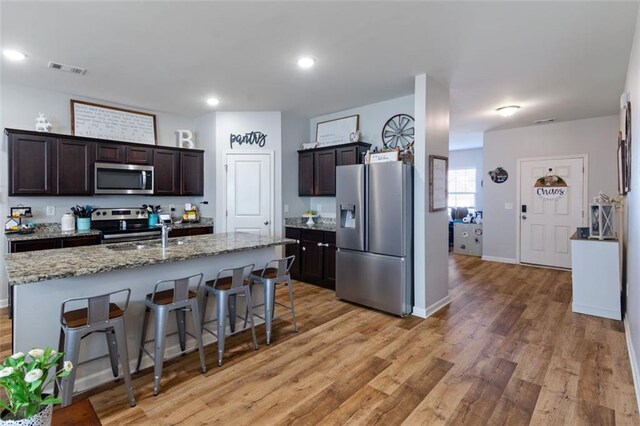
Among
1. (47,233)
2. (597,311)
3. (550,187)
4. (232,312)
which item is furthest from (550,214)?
(47,233)

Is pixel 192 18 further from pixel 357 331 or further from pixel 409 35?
pixel 357 331

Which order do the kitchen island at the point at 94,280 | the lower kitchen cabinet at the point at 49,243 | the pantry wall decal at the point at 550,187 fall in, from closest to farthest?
the kitchen island at the point at 94,280 < the lower kitchen cabinet at the point at 49,243 < the pantry wall decal at the point at 550,187

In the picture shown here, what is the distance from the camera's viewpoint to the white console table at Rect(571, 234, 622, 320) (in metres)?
3.53

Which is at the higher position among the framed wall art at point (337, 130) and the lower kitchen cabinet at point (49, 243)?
the framed wall art at point (337, 130)

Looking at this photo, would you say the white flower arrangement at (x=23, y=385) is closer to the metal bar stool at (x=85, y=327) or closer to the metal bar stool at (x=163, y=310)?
the metal bar stool at (x=85, y=327)

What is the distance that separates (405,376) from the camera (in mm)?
2439

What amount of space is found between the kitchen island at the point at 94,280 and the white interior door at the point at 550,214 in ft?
17.6

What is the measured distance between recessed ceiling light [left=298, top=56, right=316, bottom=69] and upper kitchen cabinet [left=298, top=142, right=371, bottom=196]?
1536mm

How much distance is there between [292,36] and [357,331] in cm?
274

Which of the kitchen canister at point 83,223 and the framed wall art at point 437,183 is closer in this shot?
the framed wall art at point 437,183

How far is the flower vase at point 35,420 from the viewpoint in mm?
942

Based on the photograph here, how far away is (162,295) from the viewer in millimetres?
2436

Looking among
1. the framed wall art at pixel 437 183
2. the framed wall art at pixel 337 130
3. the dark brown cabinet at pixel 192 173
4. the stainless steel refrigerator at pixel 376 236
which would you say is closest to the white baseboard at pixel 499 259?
the framed wall art at pixel 437 183

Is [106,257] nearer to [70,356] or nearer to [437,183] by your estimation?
[70,356]
